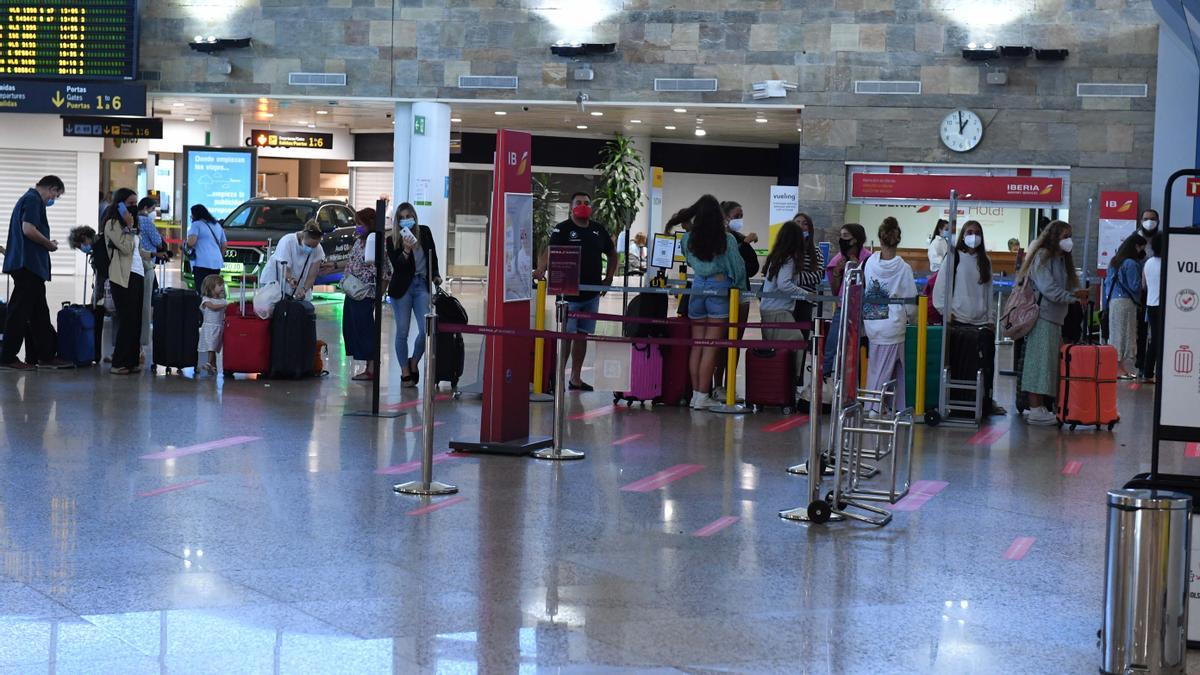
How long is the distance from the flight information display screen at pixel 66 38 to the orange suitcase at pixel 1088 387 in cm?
1795

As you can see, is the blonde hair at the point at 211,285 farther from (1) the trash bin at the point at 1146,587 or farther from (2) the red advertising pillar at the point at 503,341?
(1) the trash bin at the point at 1146,587

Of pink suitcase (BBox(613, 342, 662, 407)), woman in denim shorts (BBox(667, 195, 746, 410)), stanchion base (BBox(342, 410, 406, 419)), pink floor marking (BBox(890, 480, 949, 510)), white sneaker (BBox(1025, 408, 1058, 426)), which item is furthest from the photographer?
pink suitcase (BBox(613, 342, 662, 407))

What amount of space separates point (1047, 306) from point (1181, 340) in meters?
6.40

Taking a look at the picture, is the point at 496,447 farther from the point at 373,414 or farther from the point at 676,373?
the point at 676,373

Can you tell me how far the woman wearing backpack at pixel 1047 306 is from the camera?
468 inches

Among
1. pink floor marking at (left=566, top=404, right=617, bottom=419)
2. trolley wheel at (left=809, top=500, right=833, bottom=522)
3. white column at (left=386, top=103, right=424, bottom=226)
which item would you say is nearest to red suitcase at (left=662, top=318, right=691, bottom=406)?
pink floor marking at (left=566, top=404, right=617, bottom=419)

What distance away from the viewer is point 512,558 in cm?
668

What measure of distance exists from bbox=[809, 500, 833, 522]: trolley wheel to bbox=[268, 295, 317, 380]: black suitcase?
23.5 feet

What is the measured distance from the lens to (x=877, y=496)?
316 inches

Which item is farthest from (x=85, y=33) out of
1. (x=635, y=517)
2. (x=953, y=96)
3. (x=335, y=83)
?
(x=635, y=517)

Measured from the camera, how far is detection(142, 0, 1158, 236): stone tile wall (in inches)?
877

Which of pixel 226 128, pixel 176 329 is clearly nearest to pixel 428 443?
pixel 176 329

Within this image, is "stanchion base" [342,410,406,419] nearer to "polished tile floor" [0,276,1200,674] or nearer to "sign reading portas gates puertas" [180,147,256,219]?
"polished tile floor" [0,276,1200,674]

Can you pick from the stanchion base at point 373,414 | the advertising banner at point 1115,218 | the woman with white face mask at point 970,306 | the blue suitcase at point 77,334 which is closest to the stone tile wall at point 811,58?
the advertising banner at point 1115,218
